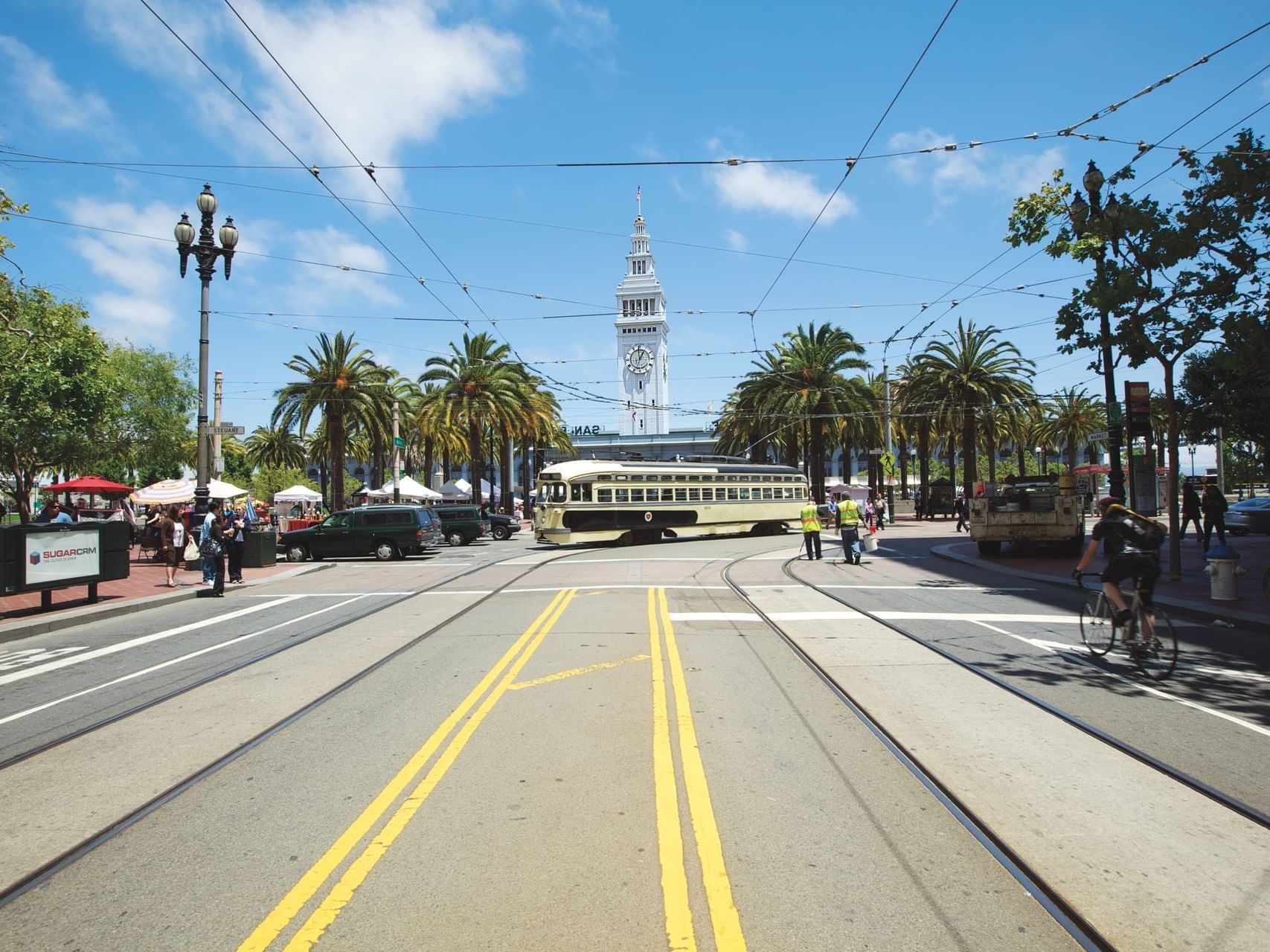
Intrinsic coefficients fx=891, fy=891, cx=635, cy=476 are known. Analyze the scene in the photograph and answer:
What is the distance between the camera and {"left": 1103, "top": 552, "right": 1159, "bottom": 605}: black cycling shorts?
886 cm

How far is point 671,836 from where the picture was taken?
4707 mm

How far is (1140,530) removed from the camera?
8.98m

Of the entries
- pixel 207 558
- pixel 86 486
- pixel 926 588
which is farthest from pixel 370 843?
pixel 86 486

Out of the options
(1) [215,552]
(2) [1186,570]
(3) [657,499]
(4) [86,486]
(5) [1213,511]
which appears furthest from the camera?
(3) [657,499]

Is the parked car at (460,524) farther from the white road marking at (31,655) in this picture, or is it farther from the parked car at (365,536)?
the white road marking at (31,655)

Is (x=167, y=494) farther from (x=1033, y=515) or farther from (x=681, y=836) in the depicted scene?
(x=681, y=836)

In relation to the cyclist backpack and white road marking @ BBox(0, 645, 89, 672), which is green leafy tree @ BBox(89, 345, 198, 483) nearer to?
white road marking @ BBox(0, 645, 89, 672)

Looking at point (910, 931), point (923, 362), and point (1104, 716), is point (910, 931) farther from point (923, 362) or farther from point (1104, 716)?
point (923, 362)

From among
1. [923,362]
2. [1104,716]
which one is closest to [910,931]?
[1104,716]

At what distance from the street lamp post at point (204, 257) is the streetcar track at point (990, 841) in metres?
17.0

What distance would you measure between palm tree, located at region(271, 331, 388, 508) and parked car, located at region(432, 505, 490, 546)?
18.7ft

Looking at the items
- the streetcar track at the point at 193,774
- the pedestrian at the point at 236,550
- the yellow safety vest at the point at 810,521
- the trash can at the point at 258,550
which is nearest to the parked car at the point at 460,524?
the trash can at the point at 258,550

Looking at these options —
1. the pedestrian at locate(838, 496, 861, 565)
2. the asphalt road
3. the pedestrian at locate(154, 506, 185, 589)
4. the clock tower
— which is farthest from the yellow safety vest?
the clock tower

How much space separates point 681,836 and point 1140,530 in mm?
6586
